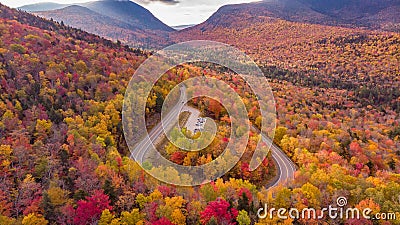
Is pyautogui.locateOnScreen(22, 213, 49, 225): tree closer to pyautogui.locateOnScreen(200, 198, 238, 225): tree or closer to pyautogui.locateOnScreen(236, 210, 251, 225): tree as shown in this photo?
pyautogui.locateOnScreen(200, 198, 238, 225): tree

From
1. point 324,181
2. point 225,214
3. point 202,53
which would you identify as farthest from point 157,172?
point 202,53

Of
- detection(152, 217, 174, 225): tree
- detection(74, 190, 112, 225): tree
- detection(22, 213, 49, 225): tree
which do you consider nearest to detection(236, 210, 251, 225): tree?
detection(152, 217, 174, 225): tree

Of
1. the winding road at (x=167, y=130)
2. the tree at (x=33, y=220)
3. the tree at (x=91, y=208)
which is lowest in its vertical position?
the tree at (x=33, y=220)

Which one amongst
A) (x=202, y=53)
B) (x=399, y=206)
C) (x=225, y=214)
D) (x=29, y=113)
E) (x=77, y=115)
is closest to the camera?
(x=225, y=214)

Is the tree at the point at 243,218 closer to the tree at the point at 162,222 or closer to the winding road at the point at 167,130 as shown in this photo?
the tree at the point at 162,222

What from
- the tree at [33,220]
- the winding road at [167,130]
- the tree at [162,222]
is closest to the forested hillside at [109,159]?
the tree at [33,220]

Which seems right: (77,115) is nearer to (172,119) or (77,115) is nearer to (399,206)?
(172,119)

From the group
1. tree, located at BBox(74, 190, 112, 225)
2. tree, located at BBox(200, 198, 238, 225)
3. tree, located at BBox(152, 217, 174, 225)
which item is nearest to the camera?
tree, located at BBox(152, 217, 174, 225)

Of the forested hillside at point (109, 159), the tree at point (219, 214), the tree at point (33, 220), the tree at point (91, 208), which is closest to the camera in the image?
the tree at point (33, 220)
